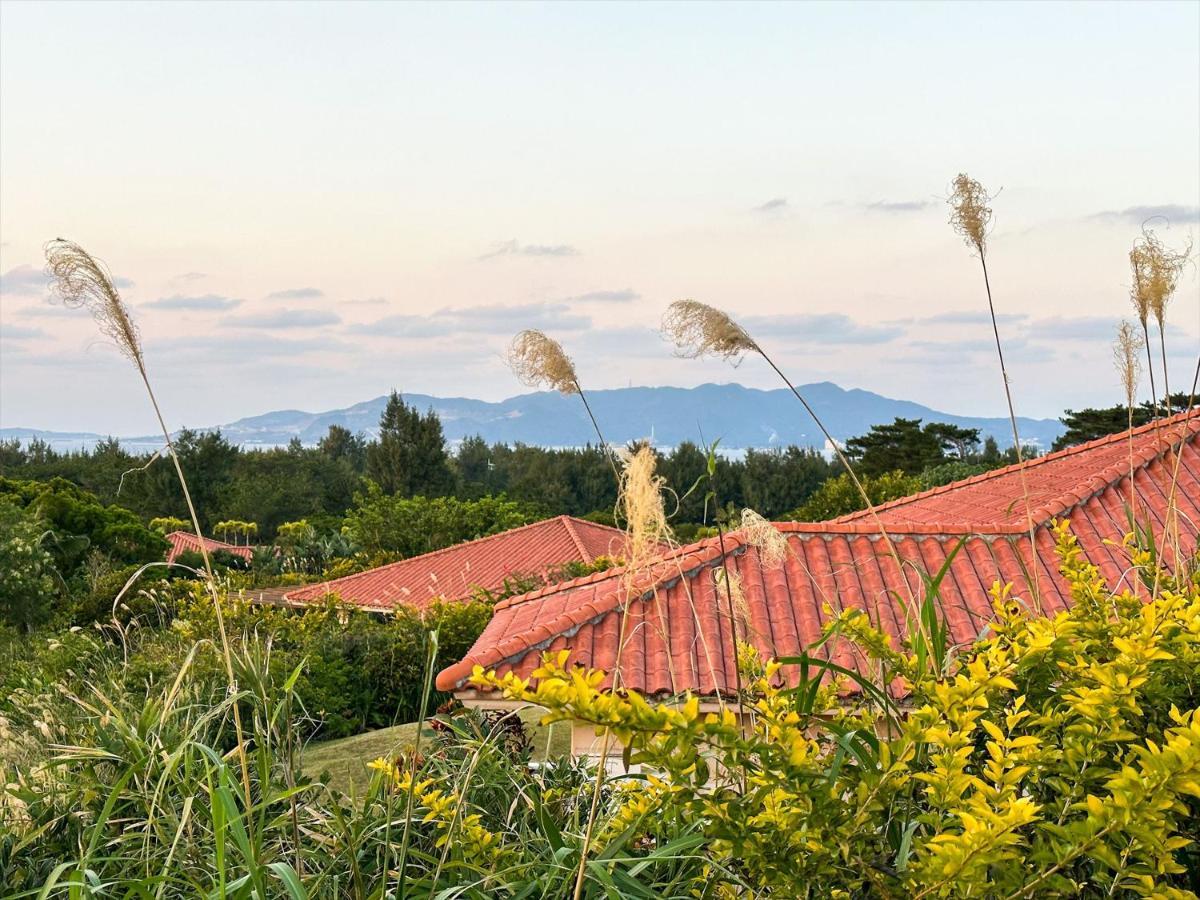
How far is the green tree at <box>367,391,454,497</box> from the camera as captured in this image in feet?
186

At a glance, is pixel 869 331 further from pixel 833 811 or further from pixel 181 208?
pixel 833 811

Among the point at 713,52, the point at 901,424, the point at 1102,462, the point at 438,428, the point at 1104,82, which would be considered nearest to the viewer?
the point at 1104,82

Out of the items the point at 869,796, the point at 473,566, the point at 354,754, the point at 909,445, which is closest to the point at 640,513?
the point at 869,796

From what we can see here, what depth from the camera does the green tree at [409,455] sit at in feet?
186

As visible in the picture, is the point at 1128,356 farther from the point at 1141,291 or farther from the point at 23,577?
the point at 23,577

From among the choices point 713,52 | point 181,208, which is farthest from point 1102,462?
point 181,208

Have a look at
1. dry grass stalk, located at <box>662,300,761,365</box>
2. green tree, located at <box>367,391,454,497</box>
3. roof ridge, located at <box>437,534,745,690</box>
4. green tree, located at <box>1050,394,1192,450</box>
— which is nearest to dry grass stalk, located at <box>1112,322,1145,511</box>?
dry grass stalk, located at <box>662,300,761,365</box>

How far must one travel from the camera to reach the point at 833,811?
181 centimetres

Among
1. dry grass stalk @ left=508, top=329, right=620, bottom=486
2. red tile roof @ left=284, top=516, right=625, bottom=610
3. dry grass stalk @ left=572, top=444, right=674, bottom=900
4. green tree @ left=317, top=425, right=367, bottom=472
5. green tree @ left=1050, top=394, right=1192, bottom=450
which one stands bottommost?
red tile roof @ left=284, top=516, right=625, bottom=610

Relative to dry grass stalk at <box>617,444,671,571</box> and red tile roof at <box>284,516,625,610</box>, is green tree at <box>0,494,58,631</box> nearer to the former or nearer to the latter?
red tile roof at <box>284,516,625,610</box>

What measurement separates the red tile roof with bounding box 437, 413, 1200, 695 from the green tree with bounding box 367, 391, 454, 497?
43799 mm

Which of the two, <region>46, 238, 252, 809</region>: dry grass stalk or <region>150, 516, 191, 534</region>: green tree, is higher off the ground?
<region>46, 238, 252, 809</region>: dry grass stalk

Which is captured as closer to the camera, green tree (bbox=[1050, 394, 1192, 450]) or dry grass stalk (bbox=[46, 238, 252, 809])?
dry grass stalk (bbox=[46, 238, 252, 809])

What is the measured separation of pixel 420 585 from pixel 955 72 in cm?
1682
